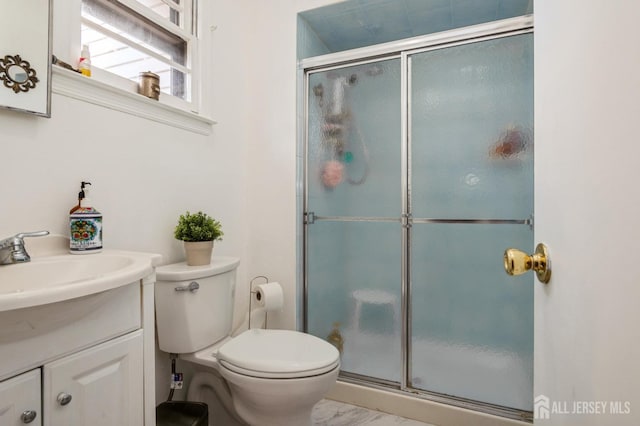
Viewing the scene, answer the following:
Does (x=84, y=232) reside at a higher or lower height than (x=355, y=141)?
lower

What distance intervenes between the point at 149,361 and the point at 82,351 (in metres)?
0.21

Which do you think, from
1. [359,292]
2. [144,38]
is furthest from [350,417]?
[144,38]

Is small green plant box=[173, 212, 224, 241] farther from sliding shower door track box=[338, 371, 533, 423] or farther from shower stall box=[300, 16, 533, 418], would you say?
sliding shower door track box=[338, 371, 533, 423]

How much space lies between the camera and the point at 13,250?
2.78ft

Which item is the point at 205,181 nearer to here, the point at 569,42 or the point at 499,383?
the point at 569,42

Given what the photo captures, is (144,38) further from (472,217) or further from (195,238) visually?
(472,217)

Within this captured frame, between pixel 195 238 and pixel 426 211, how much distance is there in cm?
114

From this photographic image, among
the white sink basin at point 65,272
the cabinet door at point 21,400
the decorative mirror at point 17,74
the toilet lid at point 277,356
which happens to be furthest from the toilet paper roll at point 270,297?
the decorative mirror at point 17,74

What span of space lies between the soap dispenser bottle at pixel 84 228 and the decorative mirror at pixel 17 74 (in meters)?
0.34

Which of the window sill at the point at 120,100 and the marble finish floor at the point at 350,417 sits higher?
the window sill at the point at 120,100

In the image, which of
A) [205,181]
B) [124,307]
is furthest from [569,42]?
[205,181]

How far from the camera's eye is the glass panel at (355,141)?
5.85 feet

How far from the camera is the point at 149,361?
89cm

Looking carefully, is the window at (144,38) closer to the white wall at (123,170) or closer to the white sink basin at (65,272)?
the white wall at (123,170)
